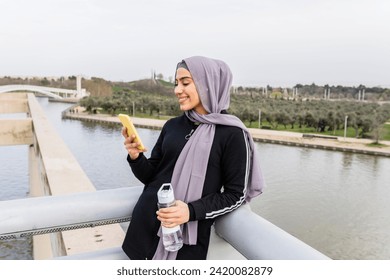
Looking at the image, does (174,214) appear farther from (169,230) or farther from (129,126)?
(129,126)

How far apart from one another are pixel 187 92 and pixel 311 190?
32.5ft

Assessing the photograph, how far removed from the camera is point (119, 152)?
48.1 ft

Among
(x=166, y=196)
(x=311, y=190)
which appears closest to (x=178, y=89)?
(x=166, y=196)

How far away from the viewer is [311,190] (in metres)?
10.3

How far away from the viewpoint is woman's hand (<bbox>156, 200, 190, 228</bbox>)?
2.69ft

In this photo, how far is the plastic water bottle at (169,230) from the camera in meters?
0.81

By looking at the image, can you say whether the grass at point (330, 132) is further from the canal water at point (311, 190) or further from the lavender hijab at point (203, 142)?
the lavender hijab at point (203, 142)

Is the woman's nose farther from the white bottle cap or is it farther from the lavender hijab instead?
the white bottle cap

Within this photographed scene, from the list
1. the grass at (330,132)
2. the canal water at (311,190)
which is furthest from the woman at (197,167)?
the grass at (330,132)

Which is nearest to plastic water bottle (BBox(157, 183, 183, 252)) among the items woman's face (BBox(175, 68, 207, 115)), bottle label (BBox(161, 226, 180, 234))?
bottle label (BBox(161, 226, 180, 234))

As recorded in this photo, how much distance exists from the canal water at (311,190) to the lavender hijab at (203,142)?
4.66 metres

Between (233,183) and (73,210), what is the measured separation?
1.21ft
